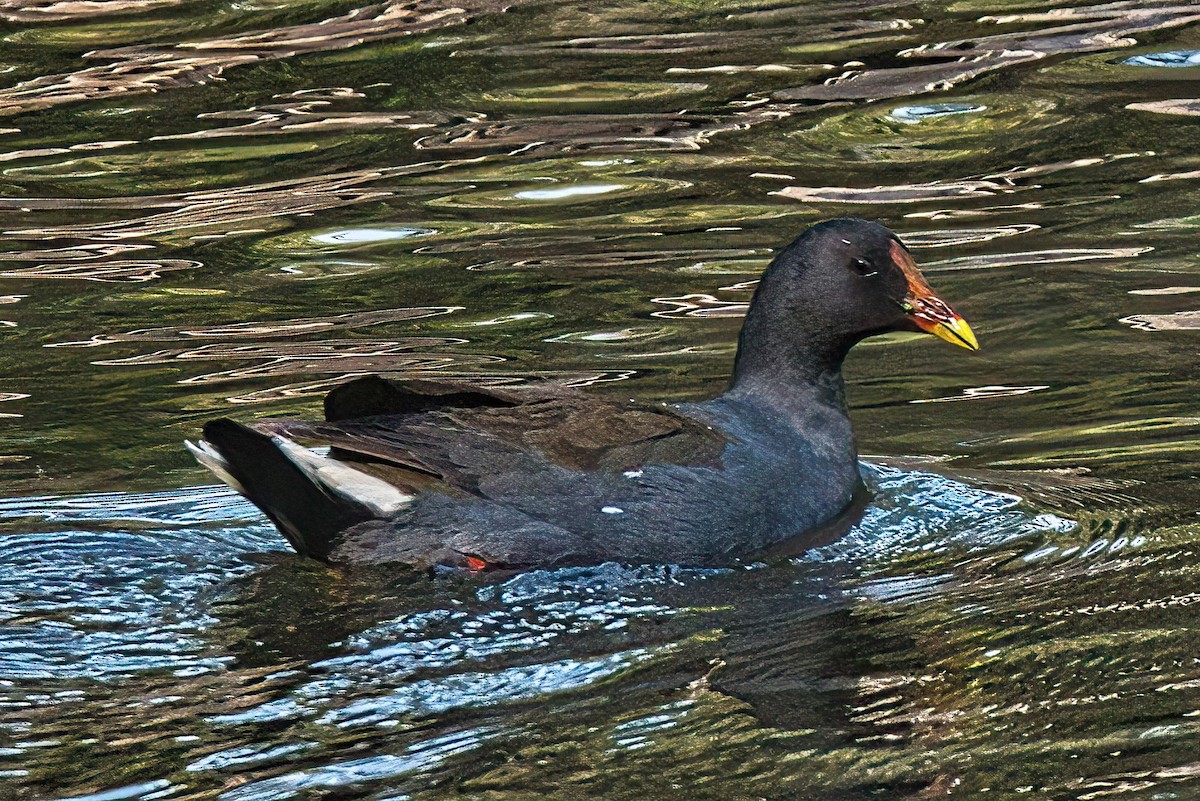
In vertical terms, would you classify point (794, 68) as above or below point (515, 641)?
Answer: above

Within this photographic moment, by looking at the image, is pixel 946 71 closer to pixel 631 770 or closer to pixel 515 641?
pixel 515 641

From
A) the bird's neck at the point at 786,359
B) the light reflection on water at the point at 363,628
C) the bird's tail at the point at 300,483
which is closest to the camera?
the light reflection on water at the point at 363,628

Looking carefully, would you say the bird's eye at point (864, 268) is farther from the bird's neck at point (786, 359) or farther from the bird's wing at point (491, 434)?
the bird's wing at point (491, 434)

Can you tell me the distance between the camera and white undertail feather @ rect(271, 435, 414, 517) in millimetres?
5906

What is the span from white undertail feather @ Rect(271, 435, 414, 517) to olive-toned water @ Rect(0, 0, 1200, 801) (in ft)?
0.70

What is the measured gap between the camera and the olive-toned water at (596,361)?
4863 mm

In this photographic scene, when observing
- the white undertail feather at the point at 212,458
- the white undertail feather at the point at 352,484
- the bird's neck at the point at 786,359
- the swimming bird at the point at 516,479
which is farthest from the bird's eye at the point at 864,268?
the white undertail feather at the point at 212,458

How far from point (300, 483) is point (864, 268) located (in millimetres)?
2177

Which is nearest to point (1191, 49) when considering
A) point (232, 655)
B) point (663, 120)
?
point (663, 120)

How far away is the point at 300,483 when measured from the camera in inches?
233

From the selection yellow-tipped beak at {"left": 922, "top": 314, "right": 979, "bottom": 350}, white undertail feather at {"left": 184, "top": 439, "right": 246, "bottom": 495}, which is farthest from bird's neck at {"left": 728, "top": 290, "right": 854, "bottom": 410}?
white undertail feather at {"left": 184, "top": 439, "right": 246, "bottom": 495}

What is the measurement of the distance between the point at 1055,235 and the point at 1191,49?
3.16 metres

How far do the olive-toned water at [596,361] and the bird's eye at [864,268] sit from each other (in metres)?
0.74

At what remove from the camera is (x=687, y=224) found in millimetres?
10656
